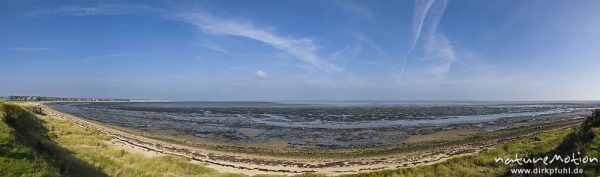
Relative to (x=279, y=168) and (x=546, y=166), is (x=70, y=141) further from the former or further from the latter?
(x=546, y=166)

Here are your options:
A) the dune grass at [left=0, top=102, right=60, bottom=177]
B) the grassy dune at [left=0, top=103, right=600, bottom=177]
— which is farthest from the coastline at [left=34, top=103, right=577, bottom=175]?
the dune grass at [left=0, top=102, right=60, bottom=177]

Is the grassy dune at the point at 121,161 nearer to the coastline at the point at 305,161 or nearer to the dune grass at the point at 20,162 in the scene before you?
the dune grass at the point at 20,162

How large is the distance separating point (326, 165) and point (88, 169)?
1169 cm

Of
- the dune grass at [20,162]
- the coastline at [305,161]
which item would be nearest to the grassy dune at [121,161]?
the dune grass at [20,162]

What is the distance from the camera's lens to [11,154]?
32.3 feet

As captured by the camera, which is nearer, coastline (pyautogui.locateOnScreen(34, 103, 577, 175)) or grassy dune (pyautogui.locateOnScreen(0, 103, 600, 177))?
grassy dune (pyautogui.locateOnScreen(0, 103, 600, 177))

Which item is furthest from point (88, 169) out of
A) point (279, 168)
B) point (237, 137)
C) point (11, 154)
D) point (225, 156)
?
point (237, 137)

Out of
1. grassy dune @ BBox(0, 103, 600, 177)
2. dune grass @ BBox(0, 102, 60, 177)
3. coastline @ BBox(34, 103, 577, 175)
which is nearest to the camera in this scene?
dune grass @ BBox(0, 102, 60, 177)

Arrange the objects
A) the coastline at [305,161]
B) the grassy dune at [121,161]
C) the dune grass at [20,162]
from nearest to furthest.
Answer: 1. the dune grass at [20,162]
2. the grassy dune at [121,161]
3. the coastline at [305,161]

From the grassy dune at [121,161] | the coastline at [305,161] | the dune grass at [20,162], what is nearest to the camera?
the dune grass at [20,162]

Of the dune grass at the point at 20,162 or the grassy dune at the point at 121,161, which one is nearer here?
the dune grass at the point at 20,162

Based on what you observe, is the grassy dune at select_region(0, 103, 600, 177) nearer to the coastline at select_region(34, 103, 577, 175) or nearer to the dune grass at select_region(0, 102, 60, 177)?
the dune grass at select_region(0, 102, 60, 177)

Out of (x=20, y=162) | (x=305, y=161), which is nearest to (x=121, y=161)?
(x=20, y=162)

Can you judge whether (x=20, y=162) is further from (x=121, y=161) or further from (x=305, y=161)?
(x=305, y=161)
